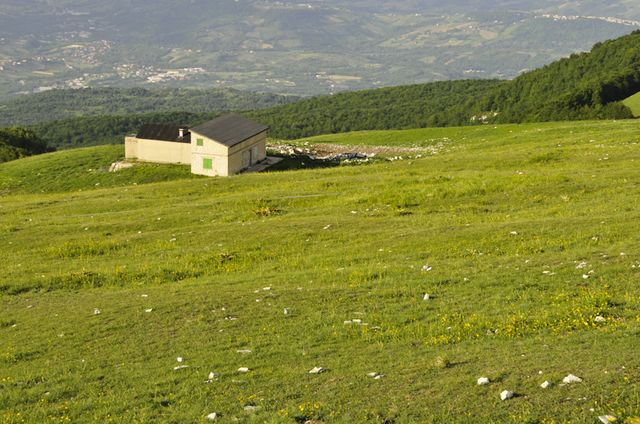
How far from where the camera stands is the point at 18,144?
392ft

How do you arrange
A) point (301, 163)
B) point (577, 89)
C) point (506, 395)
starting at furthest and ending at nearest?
point (577, 89)
point (301, 163)
point (506, 395)

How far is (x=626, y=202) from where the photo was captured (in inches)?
1216

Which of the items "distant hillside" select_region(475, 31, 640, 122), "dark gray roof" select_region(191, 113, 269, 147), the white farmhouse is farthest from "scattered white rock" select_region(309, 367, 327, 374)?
"distant hillside" select_region(475, 31, 640, 122)

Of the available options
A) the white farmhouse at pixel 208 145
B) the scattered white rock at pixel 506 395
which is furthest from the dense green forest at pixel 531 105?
the scattered white rock at pixel 506 395

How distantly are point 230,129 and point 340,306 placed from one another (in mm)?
56478

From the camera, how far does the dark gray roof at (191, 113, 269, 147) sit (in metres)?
71.3

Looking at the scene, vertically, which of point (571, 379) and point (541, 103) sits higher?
point (541, 103)

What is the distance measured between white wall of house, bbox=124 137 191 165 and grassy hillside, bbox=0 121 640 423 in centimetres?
3629

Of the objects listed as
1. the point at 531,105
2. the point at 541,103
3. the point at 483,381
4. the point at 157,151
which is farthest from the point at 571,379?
the point at 531,105

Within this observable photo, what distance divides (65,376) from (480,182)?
27.0 metres

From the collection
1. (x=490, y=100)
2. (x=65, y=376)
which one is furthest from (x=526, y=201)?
(x=490, y=100)

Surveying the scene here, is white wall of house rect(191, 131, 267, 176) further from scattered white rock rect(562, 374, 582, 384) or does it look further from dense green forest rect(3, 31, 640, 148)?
scattered white rock rect(562, 374, 582, 384)

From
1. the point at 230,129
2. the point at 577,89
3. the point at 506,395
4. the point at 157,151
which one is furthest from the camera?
the point at 577,89

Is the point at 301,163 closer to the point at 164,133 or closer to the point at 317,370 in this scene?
the point at 164,133
